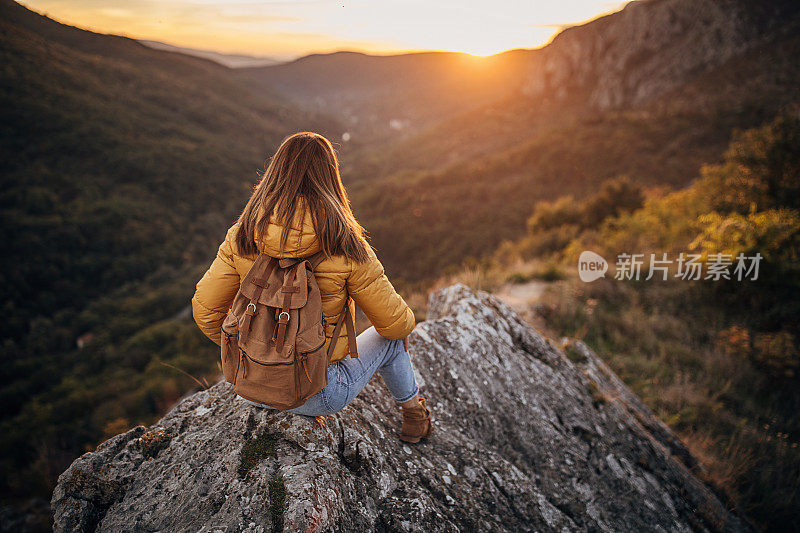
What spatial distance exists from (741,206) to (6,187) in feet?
256

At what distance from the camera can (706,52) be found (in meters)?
44.4

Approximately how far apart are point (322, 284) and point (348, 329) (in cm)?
30

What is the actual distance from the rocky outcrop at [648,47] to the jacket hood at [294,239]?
186ft

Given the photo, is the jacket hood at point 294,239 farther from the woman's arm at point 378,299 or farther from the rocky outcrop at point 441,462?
the rocky outcrop at point 441,462

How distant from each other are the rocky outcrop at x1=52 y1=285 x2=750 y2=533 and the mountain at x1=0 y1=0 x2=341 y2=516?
1701cm

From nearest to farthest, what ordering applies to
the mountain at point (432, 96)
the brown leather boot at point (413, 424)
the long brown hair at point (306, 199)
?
the long brown hair at point (306, 199), the brown leather boot at point (413, 424), the mountain at point (432, 96)

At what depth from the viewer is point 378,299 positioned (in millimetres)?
1674

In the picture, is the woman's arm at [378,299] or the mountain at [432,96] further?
the mountain at [432,96]

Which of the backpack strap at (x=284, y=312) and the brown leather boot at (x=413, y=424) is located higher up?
the backpack strap at (x=284, y=312)

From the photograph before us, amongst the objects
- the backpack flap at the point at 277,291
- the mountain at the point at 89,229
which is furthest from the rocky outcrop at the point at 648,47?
the backpack flap at the point at 277,291

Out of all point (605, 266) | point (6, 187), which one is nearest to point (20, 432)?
point (605, 266)

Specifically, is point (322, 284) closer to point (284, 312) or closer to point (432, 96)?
point (284, 312)

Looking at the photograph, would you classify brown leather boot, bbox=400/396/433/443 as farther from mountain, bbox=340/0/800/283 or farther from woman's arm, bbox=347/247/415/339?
mountain, bbox=340/0/800/283

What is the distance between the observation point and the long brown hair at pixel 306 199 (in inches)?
59.2
